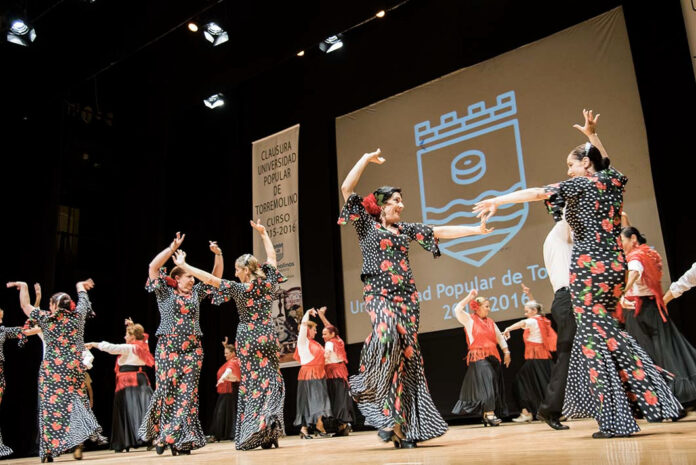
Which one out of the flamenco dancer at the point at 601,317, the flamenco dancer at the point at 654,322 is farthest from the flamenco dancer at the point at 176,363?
the flamenco dancer at the point at 654,322

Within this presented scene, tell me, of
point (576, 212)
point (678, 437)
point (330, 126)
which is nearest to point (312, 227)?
point (330, 126)

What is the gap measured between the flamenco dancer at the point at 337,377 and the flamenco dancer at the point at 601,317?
459 cm

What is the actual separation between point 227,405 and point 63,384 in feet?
11.4

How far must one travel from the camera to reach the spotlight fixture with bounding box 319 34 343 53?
8.64 metres

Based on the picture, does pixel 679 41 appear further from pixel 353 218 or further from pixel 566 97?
pixel 353 218

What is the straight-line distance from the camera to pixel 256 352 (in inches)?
197

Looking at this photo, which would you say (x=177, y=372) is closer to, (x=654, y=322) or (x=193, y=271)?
(x=193, y=271)

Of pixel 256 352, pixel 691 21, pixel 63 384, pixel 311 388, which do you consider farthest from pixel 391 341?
pixel 691 21

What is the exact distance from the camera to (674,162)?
641 cm

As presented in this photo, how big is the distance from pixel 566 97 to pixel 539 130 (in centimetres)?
46

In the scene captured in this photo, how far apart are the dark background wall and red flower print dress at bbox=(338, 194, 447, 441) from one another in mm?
3794

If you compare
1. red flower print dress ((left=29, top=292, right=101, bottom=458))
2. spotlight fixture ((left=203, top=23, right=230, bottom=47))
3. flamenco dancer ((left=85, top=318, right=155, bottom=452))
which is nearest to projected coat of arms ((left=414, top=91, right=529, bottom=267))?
spotlight fixture ((left=203, top=23, right=230, bottom=47))

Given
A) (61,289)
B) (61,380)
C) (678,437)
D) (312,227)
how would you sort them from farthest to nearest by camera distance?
(61,289), (312,227), (61,380), (678,437)

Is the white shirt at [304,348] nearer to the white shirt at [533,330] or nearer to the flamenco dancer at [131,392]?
the flamenco dancer at [131,392]
